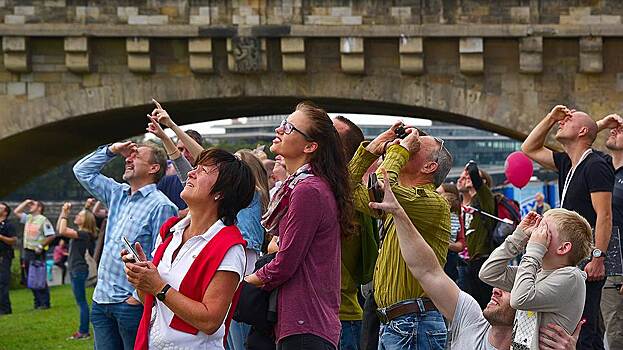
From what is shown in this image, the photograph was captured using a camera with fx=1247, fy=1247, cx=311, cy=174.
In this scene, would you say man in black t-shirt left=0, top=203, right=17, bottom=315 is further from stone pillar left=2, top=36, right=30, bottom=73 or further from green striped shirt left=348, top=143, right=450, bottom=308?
green striped shirt left=348, top=143, right=450, bottom=308

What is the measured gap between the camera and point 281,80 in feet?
63.9

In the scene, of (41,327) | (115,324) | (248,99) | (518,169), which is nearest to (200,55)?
(248,99)

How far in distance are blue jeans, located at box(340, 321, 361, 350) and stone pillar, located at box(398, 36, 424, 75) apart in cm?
1220

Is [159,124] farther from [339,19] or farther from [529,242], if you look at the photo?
[339,19]

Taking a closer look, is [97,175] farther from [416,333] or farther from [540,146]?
[540,146]

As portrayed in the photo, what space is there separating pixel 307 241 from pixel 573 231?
1.27 m

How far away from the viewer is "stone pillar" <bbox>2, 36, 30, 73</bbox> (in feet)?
63.1

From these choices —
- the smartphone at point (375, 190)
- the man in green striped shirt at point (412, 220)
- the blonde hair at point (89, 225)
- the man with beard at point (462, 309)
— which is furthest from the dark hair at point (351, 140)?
the blonde hair at point (89, 225)

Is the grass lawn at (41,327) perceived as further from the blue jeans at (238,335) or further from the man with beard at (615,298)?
the man with beard at (615,298)

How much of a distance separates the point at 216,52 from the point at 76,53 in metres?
2.17

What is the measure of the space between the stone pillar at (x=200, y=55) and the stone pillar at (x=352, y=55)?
2.03 m

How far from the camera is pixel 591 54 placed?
18391mm

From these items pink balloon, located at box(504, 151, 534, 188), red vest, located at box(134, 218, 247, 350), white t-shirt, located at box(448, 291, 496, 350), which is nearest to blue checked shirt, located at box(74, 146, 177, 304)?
white t-shirt, located at box(448, 291, 496, 350)

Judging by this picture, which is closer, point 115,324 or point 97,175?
point 115,324
